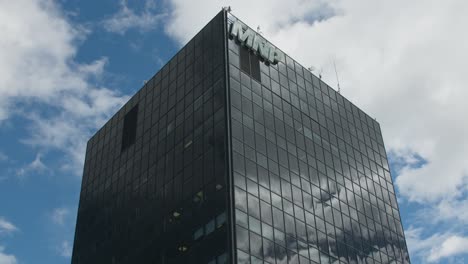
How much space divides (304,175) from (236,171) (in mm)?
11668


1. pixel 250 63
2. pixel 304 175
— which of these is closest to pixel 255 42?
pixel 250 63

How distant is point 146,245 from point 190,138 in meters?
12.6

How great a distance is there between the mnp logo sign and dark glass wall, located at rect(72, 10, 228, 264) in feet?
6.63

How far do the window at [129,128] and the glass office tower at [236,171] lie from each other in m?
0.23

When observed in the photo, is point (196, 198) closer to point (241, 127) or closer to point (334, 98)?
point (241, 127)

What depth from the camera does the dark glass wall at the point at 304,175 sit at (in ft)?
199

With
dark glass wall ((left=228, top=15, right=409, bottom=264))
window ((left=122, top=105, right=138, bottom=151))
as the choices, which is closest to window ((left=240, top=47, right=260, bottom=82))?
dark glass wall ((left=228, top=15, right=409, bottom=264))

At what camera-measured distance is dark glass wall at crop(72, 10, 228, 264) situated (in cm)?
6156

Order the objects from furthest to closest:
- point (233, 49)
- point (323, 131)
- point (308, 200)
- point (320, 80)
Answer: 1. point (320, 80)
2. point (323, 131)
3. point (233, 49)
4. point (308, 200)

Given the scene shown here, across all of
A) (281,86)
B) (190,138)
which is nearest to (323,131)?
(281,86)

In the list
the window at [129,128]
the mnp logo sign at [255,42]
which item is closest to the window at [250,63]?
the mnp logo sign at [255,42]

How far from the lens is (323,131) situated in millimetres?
78688

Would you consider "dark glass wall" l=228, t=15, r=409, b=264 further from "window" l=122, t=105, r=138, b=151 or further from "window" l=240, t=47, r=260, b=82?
"window" l=122, t=105, r=138, b=151

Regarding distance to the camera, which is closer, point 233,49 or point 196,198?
point 196,198
